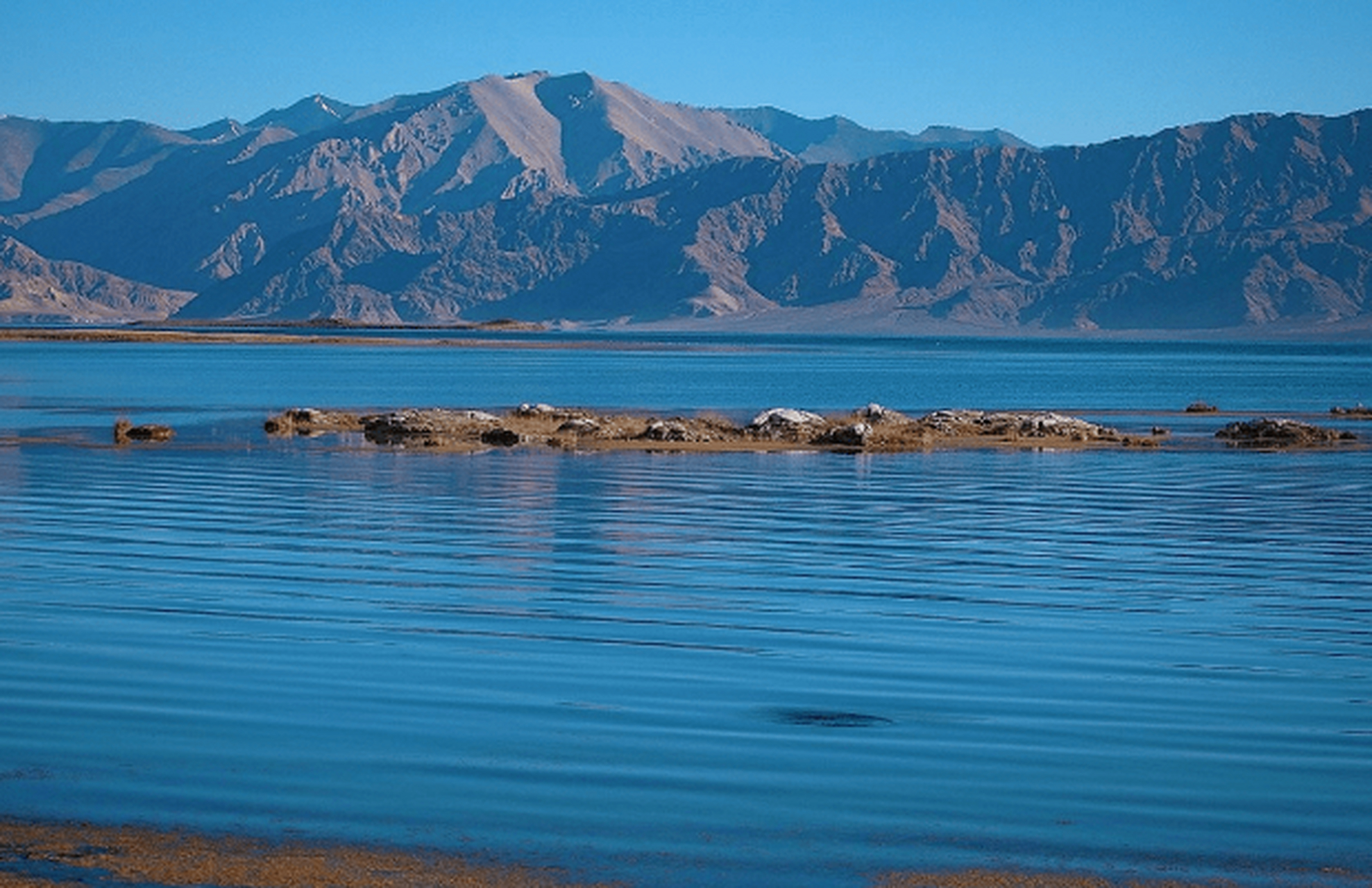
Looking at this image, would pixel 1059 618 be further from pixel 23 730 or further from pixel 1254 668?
pixel 23 730

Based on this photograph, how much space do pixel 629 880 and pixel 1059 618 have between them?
9.63m

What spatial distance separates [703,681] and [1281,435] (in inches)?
1491

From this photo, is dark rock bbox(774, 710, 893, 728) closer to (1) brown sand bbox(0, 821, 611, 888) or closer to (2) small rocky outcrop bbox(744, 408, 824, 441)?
(1) brown sand bbox(0, 821, 611, 888)

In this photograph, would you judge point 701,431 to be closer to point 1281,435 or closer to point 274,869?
point 1281,435

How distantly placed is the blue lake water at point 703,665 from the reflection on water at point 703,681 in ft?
0.16

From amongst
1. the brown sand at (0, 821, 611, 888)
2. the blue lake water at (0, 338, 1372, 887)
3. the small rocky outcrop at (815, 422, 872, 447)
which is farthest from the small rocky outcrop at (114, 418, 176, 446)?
the brown sand at (0, 821, 611, 888)

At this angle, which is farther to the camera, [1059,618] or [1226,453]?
[1226,453]

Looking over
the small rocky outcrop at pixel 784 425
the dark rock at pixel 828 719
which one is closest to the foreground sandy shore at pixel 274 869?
the dark rock at pixel 828 719

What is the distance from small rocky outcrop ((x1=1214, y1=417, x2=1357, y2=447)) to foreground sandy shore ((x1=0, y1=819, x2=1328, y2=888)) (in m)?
40.3

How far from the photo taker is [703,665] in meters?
15.6

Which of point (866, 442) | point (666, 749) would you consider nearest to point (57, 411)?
point (866, 442)

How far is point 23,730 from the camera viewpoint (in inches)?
497

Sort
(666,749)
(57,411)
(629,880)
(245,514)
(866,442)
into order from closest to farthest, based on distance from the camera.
→ 1. (629,880)
2. (666,749)
3. (245,514)
4. (866,442)
5. (57,411)

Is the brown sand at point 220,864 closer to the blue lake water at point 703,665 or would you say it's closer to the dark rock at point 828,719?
the blue lake water at point 703,665
